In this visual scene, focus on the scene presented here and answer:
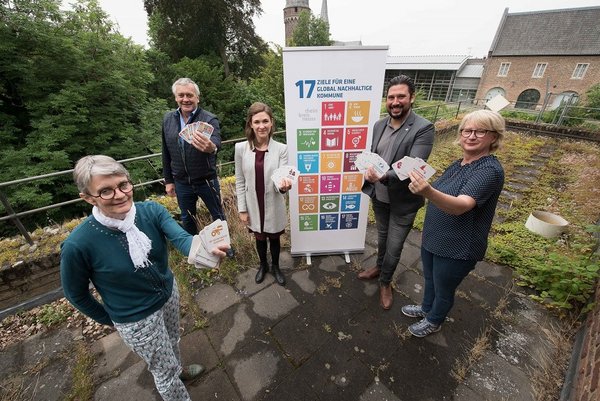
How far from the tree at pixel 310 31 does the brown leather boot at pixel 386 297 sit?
28658mm

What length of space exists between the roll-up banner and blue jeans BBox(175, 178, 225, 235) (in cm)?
90

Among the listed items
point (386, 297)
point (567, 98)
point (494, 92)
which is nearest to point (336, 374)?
point (386, 297)

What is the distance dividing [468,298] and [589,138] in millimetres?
10685

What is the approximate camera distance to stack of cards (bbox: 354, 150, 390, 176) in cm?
203

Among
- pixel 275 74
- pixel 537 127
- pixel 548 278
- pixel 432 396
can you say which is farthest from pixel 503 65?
pixel 432 396

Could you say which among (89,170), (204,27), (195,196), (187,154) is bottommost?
(195,196)

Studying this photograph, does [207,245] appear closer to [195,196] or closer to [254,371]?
[254,371]

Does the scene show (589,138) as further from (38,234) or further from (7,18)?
(7,18)

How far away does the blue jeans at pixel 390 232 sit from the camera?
2.24 meters

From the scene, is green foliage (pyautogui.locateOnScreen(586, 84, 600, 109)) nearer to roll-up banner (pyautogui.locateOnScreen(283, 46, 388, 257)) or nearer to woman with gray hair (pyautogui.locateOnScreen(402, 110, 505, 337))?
roll-up banner (pyautogui.locateOnScreen(283, 46, 388, 257))

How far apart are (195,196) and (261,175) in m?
1.09

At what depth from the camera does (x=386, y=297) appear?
2516 millimetres

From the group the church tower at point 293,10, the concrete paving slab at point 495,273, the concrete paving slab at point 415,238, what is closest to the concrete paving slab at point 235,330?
the concrete paving slab at point 415,238

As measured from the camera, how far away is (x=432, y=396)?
5.86ft
